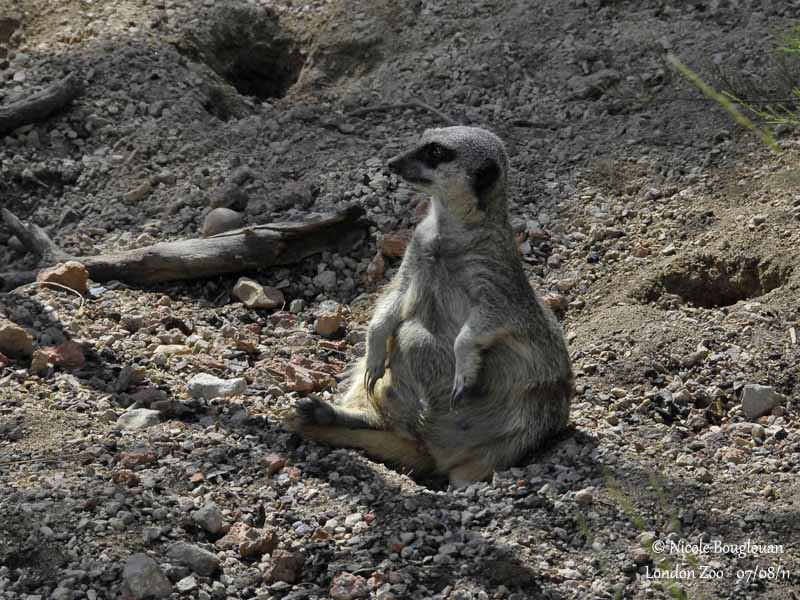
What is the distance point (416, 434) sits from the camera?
388 centimetres

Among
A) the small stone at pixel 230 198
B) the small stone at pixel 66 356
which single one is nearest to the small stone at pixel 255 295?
the small stone at pixel 230 198

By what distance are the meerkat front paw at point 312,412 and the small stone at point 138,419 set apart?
1.56ft

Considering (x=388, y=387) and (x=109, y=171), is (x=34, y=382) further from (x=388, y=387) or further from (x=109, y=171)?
(x=109, y=171)

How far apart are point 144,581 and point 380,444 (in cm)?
123

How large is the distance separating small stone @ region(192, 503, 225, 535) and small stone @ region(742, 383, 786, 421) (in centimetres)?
184

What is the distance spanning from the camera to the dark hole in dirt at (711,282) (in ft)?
14.7

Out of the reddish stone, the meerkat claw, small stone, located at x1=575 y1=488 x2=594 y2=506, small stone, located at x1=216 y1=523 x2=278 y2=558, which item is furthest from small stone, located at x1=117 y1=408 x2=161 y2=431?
small stone, located at x1=575 y1=488 x2=594 y2=506

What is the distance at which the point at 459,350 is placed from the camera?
12.1 ft

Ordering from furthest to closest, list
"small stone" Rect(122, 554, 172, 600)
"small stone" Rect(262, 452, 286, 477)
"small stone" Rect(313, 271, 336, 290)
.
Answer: "small stone" Rect(313, 271, 336, 290), "small stone" Rect(262, 452, 286, 477), "small stone" Rect(122, 554, 172, 600)

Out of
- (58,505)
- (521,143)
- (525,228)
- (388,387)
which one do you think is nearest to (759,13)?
(521,143)

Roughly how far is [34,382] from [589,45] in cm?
354

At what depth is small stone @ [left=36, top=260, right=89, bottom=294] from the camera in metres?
4.48

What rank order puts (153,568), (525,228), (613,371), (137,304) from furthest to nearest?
(525,228) → (137,304) → (613,371) → (153,568)

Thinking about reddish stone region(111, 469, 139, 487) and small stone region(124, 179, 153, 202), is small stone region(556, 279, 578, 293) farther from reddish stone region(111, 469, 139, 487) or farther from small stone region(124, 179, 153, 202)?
reddish stone region(111, 469, 139, 487)
